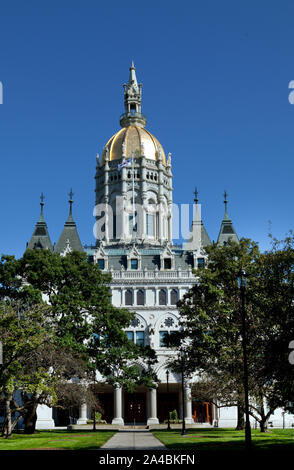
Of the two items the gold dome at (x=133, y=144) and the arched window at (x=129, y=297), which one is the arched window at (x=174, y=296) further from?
the gold dome at (x=133, y=144)

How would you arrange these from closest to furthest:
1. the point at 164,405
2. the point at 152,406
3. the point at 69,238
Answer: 1. the point at 152,406
2. the point at 164,405
3. the point at 69,238

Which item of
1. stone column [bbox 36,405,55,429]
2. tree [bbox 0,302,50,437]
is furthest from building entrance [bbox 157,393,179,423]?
tree [bbox 0,302,50,437]

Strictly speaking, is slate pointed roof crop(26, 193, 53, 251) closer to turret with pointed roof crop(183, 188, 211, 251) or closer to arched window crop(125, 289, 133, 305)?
arched window crop(125, 289, 133, 305)

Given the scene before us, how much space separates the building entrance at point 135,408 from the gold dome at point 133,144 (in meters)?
37.2

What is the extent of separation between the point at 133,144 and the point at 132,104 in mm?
11880

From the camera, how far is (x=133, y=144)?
305 feet

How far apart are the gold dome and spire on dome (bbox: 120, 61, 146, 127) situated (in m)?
4.03

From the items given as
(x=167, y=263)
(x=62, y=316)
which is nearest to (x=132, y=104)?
(x=167, y=263)

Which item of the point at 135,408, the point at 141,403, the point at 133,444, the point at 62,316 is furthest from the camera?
the point at 141,403

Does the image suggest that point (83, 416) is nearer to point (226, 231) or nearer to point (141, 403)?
point (141, 403)

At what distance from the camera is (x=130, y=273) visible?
235 feet

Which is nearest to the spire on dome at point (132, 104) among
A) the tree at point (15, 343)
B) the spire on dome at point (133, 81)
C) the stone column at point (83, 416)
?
the spire on dome at point (133, 81)

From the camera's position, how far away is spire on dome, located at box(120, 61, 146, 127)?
326ft
